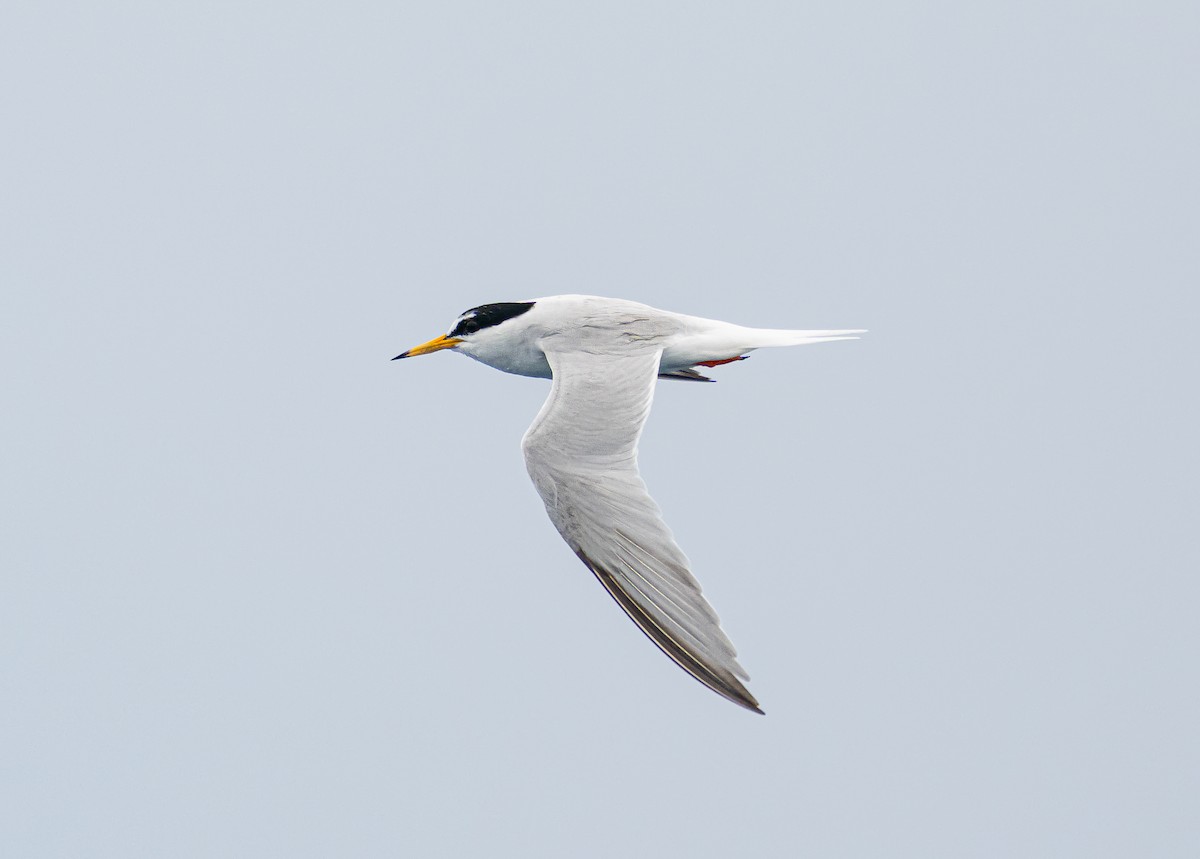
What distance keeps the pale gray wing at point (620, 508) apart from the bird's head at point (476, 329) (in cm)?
83

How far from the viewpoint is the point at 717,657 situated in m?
6.80

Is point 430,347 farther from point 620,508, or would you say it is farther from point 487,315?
point 620,508

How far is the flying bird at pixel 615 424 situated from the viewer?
696 cm

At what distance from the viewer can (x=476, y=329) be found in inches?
357

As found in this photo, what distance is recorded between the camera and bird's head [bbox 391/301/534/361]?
8867 mm

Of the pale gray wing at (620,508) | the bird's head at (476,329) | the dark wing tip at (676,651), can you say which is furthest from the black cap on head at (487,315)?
the dark wing tip at (676,651)

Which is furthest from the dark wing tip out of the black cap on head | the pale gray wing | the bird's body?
the black cap on head

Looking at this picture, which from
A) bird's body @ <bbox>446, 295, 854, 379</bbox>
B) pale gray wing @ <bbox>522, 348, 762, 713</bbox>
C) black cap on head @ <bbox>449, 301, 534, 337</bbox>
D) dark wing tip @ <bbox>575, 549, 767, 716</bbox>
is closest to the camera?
dark wing tip @ <bbox>575, 549, 767, 716</bbox>

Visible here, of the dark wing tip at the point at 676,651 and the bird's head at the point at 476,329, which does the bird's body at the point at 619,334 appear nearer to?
the bird's head at the point at 476,329

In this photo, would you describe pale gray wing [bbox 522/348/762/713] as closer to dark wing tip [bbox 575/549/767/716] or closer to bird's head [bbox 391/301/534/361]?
dark wing tip [bbox 575/549/767/716]

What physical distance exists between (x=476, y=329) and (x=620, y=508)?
2209mm

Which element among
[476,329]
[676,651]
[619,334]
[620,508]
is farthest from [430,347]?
[676,651]

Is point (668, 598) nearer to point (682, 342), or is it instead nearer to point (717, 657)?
point (717, 657)

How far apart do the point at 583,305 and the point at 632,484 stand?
1.64 m
